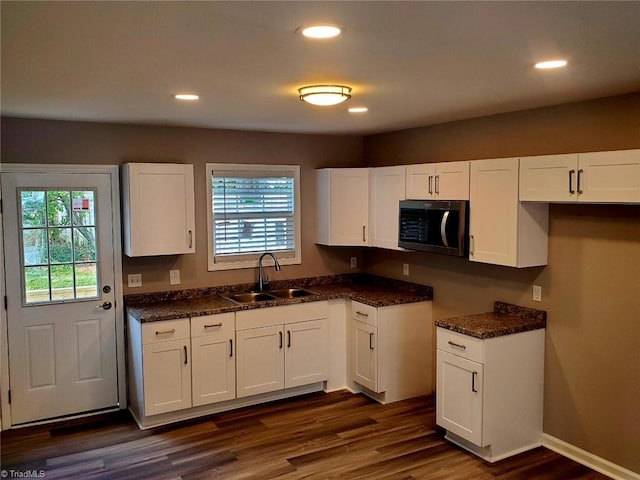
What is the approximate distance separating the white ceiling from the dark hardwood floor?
7.82ft

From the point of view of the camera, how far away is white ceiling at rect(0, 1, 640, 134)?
1773 millimetres

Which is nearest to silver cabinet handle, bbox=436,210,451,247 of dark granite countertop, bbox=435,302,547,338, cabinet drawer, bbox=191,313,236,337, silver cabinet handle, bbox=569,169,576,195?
dark granite countertop, bbox=435,302,547,338

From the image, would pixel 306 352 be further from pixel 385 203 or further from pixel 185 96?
pixel 185 96

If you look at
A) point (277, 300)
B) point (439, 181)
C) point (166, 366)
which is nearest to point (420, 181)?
point (439, 181)

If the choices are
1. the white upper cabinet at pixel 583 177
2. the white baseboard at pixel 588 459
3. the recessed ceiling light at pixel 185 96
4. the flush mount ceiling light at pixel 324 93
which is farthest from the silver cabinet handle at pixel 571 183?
the recessed ceiling light at pixel 185 96

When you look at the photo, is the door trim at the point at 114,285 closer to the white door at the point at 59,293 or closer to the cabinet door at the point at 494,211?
the white door at the point at 59,293

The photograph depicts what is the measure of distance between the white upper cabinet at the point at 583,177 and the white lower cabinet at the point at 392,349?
1597mm

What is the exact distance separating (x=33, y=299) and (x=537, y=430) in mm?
3889

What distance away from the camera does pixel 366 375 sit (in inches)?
187

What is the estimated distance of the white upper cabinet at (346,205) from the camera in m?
5.11

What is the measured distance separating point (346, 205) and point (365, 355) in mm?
1388

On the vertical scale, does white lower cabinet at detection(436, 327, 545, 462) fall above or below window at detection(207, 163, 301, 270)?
below

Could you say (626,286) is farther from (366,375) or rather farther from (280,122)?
(280,122)

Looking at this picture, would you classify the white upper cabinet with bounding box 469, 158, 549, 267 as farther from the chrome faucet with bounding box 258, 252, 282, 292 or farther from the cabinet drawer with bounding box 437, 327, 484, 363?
the chrome faucet with bounding box 258, 252, 282, 292
